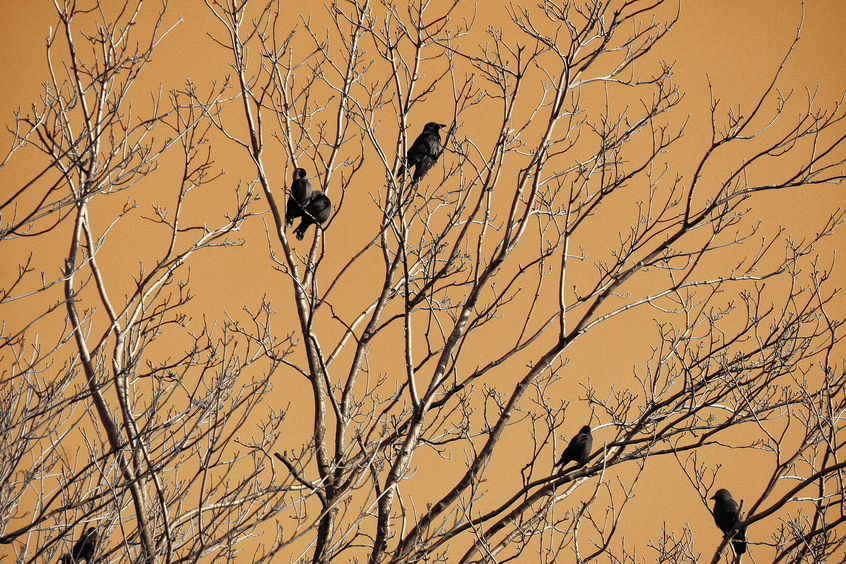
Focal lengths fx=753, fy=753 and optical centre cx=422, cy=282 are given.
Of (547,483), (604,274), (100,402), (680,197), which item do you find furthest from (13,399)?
(680,197)

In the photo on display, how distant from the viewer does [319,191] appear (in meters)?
5.06

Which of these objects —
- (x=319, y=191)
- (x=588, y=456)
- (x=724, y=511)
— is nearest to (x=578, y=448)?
(x=588, y=456)

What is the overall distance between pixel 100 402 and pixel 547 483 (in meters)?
2.33

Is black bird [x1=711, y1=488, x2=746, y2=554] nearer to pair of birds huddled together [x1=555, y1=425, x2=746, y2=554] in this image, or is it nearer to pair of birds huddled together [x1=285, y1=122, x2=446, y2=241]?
pair of birds huddled together [x1=555, y1=425, x2=746, y2=554]

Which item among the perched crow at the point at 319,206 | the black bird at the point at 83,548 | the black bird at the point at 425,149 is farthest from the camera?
the black bird at the point at 425,149

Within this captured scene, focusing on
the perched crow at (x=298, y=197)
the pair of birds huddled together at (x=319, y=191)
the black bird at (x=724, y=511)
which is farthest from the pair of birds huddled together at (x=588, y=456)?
the perched crow at (x=298, y=197)

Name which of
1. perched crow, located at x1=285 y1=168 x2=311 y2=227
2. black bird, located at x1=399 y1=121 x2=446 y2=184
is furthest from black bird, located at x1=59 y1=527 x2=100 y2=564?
black bird, located at x1=399 y1=121 x2=446 y2=184

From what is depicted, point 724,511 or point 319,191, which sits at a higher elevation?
point 319,191

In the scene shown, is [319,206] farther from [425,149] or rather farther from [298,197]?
[425,149]

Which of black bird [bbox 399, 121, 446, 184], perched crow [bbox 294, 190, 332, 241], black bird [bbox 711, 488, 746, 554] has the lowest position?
black bird [bbox 711, 488, 746, 554]

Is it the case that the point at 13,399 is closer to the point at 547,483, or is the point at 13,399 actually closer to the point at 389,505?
the point at 389,505

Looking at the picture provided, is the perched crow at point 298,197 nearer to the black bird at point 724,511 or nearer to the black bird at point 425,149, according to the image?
the black bird at point 425,149

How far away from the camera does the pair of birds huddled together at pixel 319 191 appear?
5109mm

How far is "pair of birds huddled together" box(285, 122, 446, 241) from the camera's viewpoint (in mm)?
5109
